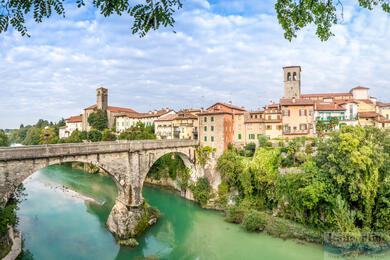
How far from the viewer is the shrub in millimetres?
19703

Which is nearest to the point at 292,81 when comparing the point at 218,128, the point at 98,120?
the point at 218,128

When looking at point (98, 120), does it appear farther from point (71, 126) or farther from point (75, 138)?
point (71, 126)

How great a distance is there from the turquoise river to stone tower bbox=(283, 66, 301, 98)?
3365cm

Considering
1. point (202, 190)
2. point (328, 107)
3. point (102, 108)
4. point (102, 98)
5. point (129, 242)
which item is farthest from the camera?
point (102, 98)

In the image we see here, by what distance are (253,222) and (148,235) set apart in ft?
29.8

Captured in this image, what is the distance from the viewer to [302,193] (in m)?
17.8

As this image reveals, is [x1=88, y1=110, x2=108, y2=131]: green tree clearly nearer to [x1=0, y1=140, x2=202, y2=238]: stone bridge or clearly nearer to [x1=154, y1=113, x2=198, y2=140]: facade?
[x1=154, y1=113, x2=198, y2=140]: facade

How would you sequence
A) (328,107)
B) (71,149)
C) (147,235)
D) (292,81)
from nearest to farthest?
(71,149) < (147,235) < (328,107) < (292,81)

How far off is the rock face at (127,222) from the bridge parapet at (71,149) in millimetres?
5130

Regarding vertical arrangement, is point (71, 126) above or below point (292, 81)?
below

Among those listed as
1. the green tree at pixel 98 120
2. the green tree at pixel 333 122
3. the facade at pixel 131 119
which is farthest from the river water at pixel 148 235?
the green tree at pixel 98 120

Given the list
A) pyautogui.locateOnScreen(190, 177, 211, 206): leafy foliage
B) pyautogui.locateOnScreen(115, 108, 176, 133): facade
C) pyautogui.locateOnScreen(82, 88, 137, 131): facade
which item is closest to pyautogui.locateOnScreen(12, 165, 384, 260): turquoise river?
pyautogui.locateOnScreen(190, 177, 211, 206): leafy foliage

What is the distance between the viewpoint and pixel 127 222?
1961cm

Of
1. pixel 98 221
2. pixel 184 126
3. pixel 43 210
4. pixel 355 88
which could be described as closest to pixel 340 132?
pixel 98 221
